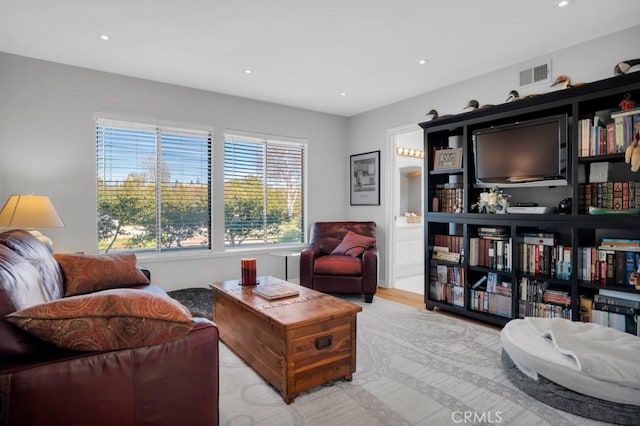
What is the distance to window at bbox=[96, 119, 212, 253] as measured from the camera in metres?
3.76

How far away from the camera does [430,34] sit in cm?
284

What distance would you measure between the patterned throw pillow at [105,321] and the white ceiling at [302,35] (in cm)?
214

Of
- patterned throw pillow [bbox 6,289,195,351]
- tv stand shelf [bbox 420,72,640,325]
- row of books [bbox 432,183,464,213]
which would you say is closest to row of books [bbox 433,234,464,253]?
tv stand shelf [bbox 420,72,640,325]

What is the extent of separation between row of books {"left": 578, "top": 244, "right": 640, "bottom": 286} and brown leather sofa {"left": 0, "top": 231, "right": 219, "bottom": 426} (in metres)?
2.87

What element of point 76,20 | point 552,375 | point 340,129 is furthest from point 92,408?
point 340,129

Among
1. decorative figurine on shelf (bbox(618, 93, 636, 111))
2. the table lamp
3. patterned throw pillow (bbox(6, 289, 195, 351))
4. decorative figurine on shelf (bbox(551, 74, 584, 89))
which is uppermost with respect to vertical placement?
decorative figurine on shelf (bbox(551, 74, 584, 89))

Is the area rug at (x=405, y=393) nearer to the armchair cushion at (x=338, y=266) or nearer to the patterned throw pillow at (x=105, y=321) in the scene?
the patterned throw pillow at (x=105, y=321)

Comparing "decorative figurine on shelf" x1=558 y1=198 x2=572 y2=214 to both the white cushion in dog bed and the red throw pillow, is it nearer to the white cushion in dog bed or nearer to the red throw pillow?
the white cushion in dog bed

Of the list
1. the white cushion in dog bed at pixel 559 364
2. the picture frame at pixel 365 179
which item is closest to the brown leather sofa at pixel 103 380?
the white cushion in dog bed at pixel 559 364

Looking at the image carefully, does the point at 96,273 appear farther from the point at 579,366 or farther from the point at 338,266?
Answer: the point at 579,366

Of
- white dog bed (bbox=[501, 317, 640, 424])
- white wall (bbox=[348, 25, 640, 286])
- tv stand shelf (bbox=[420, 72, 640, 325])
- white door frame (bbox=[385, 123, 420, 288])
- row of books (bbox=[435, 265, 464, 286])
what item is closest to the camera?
white dog bed (bbox=[501, 317, 640, 424])

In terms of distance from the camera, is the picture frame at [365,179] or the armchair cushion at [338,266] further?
the picture frame at [365,179]

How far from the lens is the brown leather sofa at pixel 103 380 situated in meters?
1.06

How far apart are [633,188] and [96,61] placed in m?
4.78
